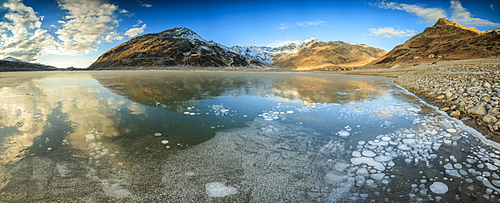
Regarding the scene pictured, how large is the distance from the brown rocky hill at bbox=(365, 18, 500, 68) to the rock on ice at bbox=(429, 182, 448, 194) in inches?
2457

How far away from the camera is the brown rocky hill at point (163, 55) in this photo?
131 metres

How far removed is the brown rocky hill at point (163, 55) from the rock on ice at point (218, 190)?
127275 mm

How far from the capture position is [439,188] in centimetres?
288

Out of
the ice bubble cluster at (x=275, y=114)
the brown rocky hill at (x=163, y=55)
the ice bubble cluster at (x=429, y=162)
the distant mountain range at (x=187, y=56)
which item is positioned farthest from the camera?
the brown rocky hill at (x=163, y=55)

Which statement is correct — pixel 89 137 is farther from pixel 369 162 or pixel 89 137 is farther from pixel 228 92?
pixel 228 92

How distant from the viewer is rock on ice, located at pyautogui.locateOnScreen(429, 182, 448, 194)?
2816mm

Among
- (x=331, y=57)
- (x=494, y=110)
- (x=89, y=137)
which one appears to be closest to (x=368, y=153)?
(x=494, y=110)

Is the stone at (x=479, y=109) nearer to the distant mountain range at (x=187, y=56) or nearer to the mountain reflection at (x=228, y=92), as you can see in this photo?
the mountain reflection at (x=228, y=92)

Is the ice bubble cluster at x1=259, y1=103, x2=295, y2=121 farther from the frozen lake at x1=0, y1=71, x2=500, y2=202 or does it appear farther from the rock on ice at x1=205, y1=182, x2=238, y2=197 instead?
the rock on ice at x1=205, y1=182, x2=238, y2=197

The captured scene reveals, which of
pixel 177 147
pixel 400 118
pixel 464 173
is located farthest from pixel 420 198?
pixel 400 118

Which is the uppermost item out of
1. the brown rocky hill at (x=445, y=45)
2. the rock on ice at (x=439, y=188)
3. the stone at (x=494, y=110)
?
the brown rocky hill at (x=445, y=45)

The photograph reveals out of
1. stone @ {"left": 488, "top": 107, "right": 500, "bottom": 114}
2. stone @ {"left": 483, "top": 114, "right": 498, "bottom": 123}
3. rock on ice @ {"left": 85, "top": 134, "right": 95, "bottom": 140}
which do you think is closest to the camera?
rock on ice @ {"left": 85, "top": 134, "right": 95, "bottom": 140}

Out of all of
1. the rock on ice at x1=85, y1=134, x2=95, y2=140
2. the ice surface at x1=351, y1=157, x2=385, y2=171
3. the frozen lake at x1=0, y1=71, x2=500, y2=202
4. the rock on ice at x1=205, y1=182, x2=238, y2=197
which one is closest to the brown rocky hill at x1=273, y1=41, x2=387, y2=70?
the frozen lake at x1=0, y1=71, x2=500, y2=202

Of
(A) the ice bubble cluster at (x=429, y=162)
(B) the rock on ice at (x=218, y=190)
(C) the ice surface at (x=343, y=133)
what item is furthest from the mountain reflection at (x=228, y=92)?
(B) the rock on ice at (x=218, y=190)
